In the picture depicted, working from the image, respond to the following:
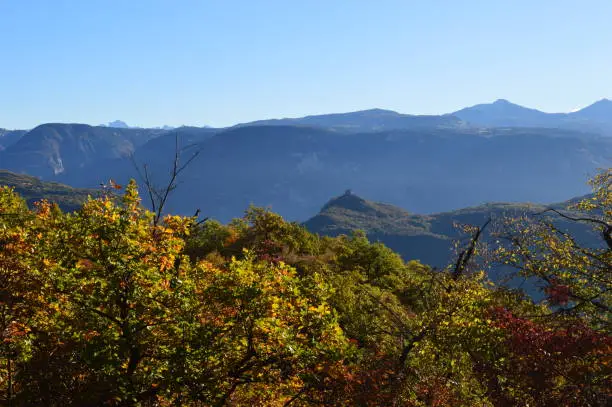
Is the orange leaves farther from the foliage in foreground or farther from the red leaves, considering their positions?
the red leaves

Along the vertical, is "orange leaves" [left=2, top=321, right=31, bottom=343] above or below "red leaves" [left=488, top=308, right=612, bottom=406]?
above

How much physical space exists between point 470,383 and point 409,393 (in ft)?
10.5

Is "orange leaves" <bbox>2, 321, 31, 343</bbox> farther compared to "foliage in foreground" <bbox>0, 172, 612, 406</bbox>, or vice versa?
"orange leaves" <bbox>2, 321, 31, 343</bbox>

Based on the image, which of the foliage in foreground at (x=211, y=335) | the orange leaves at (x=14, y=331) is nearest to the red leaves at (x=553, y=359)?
the foliage in foreground at (x=211, y=335)

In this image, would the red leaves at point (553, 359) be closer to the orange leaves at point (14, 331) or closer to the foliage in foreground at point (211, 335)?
Answer: the foliage in foreground at point (211, 335)

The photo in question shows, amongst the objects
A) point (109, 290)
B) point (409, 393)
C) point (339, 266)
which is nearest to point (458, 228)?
point (409, 393)

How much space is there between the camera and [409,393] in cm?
1562

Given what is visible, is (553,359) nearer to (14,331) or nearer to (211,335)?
(211,335)

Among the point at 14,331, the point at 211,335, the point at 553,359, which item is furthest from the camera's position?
the point at 14,331

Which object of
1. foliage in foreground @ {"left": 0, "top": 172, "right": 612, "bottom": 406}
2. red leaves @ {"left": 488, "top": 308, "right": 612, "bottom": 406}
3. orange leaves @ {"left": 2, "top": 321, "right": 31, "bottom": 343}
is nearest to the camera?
foliage in foreground @ {"left": 0, "top": 172, "right": 612, "bottom": 406}

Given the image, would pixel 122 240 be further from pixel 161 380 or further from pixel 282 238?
pixel 282 238

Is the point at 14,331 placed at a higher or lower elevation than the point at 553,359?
higher

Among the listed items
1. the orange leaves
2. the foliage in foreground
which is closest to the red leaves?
the foliage in foreground

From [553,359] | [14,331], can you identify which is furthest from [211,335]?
[553,359]
